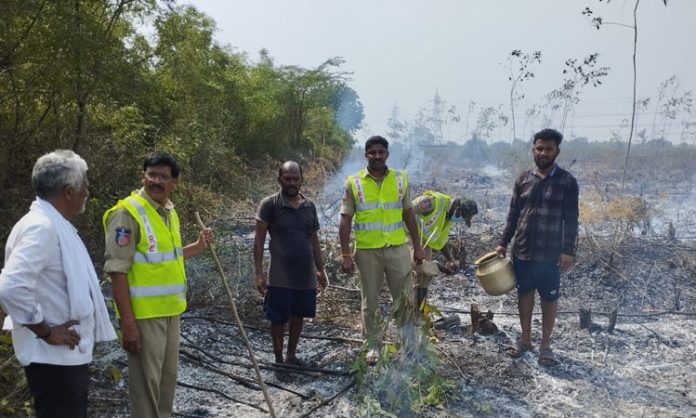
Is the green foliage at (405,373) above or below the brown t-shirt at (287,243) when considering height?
below

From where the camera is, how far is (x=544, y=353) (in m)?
4.27

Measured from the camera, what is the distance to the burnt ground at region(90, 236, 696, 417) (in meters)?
3.61

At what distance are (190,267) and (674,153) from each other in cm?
2988

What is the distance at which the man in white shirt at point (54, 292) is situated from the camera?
2.00 m

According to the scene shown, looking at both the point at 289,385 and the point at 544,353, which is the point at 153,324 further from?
the point at 544,353

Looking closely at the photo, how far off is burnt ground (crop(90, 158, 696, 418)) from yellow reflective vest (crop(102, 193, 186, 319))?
0.85 m

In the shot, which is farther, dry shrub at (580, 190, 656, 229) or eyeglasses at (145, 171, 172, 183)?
dry shrub at (580, 190, 656, 229)

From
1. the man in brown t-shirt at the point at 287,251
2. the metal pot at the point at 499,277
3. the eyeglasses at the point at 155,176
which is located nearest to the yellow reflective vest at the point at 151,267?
the eyeglasses at the point at 155,176

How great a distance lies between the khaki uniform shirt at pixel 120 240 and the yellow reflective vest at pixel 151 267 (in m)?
0.03

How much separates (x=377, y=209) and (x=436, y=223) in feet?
3.04

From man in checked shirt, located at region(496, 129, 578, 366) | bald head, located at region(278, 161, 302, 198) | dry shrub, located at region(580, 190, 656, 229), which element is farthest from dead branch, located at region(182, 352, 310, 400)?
dry shrub, located at region(580, 190, 656, 229)

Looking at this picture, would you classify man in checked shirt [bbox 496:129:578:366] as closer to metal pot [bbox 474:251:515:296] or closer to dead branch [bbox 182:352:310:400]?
metal pot [bbox 474:251:515:296]

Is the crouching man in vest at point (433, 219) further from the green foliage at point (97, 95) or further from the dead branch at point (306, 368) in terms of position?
the green foliage at point (97, 95)

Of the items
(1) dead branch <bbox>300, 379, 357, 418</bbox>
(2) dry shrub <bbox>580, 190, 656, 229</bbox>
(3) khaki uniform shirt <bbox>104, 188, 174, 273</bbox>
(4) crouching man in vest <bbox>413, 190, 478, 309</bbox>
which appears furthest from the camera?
(2) dry shrub <bbox>580, 190, 656, 229</bbox>
